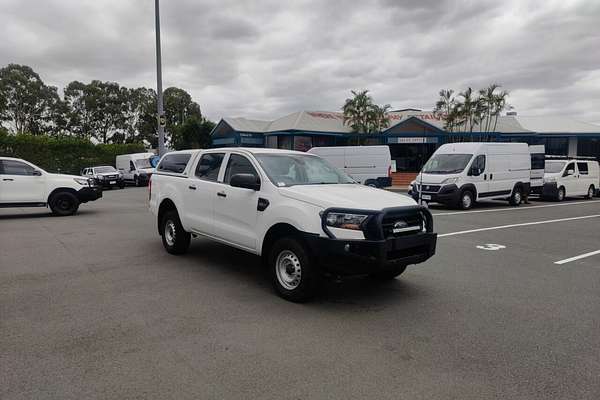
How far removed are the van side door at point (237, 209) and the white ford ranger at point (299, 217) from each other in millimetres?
13

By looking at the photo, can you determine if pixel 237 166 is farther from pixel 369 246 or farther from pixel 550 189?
pixel 550 189

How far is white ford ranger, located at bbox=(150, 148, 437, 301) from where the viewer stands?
4.91 meters

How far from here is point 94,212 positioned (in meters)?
14.2

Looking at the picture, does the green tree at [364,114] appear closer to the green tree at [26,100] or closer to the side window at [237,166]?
the side window at [237,166]

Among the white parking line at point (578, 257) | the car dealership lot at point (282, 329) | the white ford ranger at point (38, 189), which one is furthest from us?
the white ford ranger at point (38, 189)

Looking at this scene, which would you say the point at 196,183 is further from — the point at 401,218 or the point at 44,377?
the point at 44,377

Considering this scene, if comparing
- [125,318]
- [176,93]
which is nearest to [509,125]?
[125,318]

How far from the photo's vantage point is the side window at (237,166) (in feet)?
20.6

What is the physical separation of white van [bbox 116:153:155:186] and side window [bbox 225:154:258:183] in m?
23.9

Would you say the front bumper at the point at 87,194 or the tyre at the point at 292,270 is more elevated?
the front bumper at the point at 87,194

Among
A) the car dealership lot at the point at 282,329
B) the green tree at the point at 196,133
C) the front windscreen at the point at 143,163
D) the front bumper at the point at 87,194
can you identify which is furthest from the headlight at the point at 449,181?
the green tree at the point at 196,133

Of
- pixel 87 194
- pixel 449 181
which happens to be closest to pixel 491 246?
pixel 449 181

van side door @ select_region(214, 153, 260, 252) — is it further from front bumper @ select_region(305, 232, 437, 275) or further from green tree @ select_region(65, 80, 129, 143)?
green tree @ select_region(65, 80, 129, 143)

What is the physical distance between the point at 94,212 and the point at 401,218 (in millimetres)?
11852
